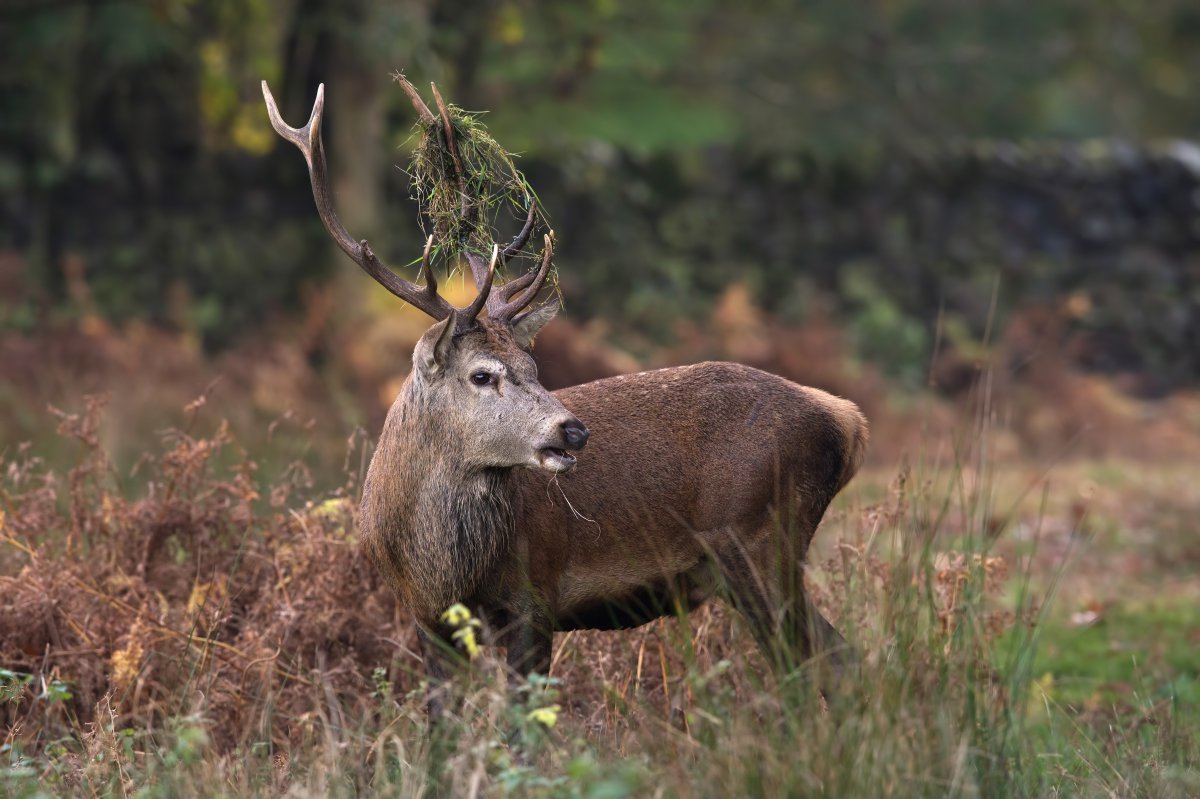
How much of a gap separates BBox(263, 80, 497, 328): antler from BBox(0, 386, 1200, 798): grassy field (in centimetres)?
114

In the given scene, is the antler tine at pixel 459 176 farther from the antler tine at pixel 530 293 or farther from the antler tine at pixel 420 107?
the antler tine at pixel 530 293

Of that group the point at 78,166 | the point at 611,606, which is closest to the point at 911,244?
the point at 78,166

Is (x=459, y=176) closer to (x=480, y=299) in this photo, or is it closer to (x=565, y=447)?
(x=480, y=299)

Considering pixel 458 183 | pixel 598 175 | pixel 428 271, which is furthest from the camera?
pixel 598 175

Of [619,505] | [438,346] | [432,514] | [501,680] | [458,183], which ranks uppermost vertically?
[458,183]

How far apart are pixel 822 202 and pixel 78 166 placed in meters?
7.58

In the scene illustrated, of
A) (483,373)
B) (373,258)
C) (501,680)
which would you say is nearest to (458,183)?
(373,258)

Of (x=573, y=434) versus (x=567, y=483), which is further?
(x=567, y=483)

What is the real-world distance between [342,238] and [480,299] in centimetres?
63

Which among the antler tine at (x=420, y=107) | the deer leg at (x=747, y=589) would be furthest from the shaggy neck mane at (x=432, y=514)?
the antler tine at (x=420, y=107)

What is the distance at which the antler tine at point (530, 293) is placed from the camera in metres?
5.35

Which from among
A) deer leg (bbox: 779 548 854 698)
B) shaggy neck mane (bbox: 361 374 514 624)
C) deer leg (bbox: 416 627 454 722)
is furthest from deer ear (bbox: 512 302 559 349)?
deer leg (bbox: 779 548 854 698)

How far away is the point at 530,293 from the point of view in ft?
17.6

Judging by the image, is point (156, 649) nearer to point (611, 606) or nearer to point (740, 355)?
point (611, 606)
